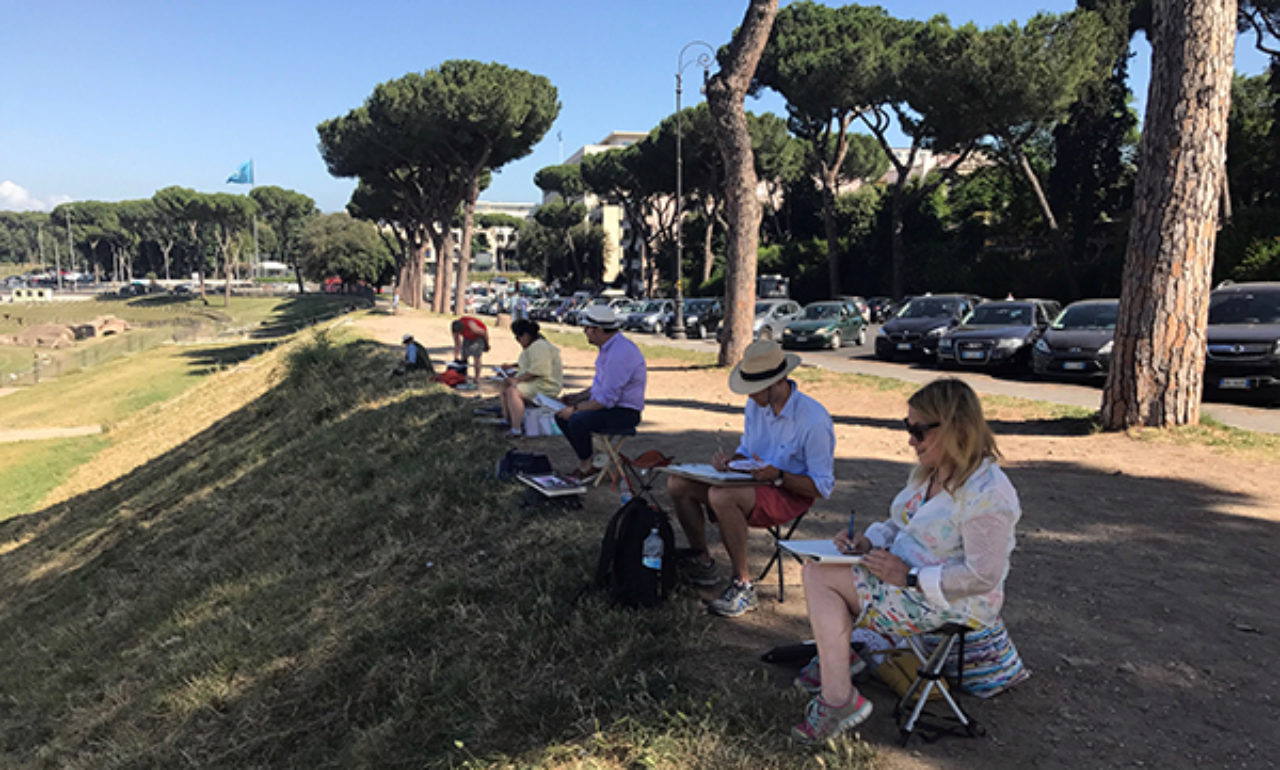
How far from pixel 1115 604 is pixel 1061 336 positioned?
12.0 meters

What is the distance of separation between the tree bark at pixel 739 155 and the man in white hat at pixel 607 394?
859cm

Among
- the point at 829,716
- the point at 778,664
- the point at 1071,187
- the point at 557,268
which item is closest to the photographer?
→ the point at 829,716

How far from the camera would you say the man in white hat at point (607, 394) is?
667cm

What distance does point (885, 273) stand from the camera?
44500 mm

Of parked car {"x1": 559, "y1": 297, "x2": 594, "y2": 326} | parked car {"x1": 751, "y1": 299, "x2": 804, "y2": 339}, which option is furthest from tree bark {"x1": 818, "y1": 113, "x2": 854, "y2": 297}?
parked car {"x1": 751, "y1": 299, "x2": 804, "y2": 339}

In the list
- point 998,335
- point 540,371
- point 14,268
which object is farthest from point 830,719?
point 14,268

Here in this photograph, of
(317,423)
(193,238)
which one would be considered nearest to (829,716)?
(317,423)

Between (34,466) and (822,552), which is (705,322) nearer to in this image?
(34,466)

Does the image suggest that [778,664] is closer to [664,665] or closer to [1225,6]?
[664,665]

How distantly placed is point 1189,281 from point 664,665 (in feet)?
24.9

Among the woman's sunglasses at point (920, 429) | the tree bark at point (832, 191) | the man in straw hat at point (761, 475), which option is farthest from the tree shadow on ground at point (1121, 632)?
the tree bark at point (832, 191)

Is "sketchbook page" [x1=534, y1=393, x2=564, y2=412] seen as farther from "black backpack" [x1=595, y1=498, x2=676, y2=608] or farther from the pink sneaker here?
the pink sneaker

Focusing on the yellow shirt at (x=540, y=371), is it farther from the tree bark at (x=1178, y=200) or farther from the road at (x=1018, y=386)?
the road at (x=1018, y=386)

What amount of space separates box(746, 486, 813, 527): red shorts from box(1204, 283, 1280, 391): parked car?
32.4ft
